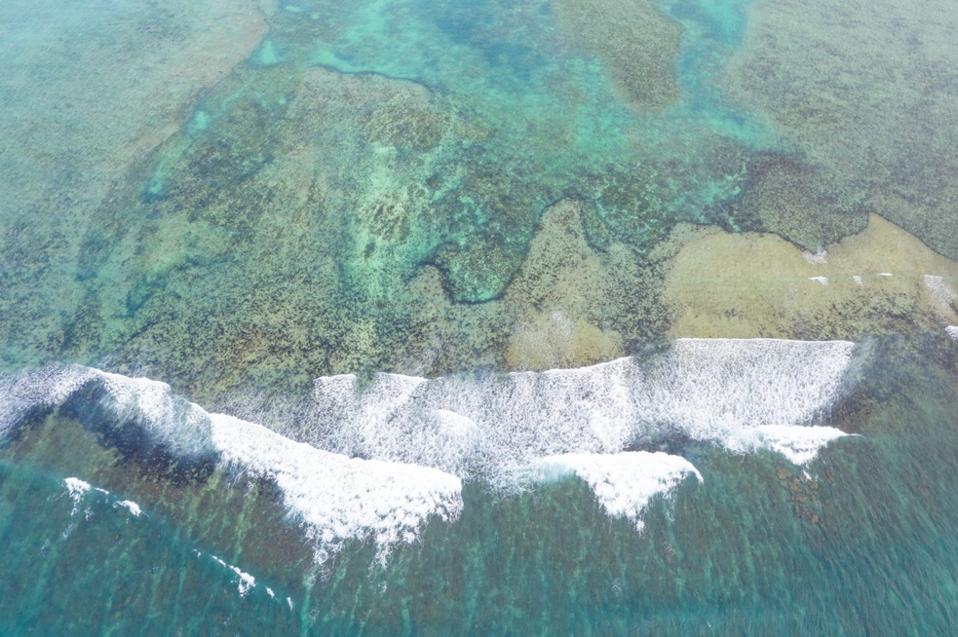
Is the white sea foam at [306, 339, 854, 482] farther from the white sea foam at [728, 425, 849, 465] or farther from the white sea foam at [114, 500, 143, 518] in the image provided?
the white sea foam at [114, 500, 143, 518]

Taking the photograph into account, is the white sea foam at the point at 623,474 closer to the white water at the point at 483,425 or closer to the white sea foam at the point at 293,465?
the white water at the point at 483,425

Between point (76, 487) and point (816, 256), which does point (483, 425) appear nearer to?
point (76, 487)

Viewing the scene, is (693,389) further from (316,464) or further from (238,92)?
(238,92)

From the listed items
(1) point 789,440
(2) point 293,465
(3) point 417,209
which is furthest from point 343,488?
(1) point 789,440

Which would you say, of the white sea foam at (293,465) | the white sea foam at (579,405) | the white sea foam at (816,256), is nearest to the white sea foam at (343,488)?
the white sea foam at (293,465)

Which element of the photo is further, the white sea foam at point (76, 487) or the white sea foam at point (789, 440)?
the white sea foam at point (789, 440)
